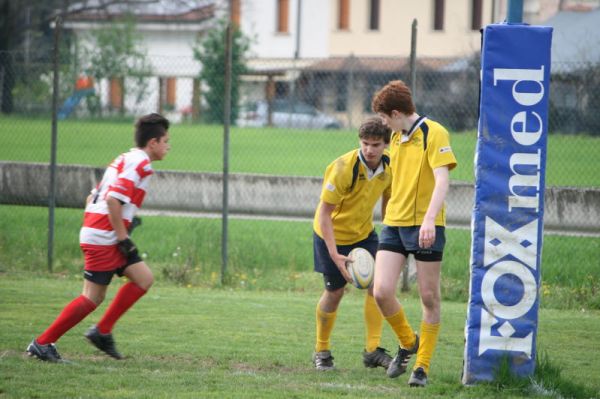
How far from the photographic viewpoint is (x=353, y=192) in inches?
286

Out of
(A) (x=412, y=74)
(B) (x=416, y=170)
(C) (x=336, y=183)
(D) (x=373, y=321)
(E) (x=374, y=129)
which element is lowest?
(D) (x=373, y=321)

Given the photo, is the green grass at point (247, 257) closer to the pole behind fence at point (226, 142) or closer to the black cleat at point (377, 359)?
the pole behind fence at point (226, 142)

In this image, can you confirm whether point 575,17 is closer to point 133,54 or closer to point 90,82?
point 133,54

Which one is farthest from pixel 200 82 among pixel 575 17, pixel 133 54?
pixel 575 17

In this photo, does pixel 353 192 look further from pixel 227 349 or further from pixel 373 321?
pixel 227 349

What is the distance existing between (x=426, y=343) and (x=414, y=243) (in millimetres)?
694

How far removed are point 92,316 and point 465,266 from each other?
15.9 ft

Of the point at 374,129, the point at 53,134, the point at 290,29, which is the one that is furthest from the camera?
the point at 290,29

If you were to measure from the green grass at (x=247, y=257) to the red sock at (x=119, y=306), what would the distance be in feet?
15.1

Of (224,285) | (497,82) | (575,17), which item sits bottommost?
(224,285)

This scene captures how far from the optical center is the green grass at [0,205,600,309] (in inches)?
462

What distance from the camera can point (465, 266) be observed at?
1220 centimetres

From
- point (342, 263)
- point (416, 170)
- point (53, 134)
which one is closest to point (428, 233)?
point (416, 170)

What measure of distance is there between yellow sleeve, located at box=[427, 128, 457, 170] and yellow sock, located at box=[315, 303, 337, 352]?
1634mm
